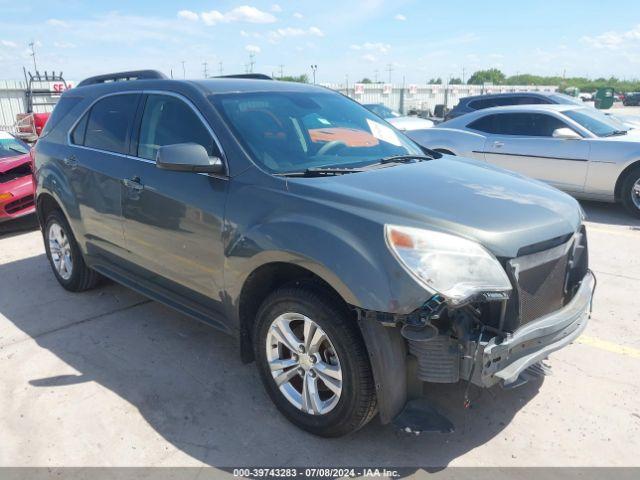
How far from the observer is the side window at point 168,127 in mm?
3385

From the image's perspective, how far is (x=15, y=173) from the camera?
311 inches

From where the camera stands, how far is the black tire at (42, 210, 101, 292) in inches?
192

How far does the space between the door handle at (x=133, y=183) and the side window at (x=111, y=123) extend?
0.29 meters

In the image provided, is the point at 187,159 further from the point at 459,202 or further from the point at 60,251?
the point at 60,251

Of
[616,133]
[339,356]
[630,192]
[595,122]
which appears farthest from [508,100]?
[339,356]

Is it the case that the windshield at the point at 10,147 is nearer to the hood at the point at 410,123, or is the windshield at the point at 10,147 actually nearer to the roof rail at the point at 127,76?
the roof rail at the point at 127,76

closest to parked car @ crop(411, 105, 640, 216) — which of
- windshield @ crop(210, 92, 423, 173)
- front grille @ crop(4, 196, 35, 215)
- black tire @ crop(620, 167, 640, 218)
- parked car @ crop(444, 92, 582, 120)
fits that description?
black tire @ crop(620, 167, 640, 218)

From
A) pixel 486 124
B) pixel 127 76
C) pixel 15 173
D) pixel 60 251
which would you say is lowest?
pixel 60 251

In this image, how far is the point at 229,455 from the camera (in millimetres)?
2797

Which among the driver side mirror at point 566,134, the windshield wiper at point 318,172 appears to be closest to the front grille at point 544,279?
the windshield wiper at point 318,172

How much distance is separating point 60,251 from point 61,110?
1.36 m

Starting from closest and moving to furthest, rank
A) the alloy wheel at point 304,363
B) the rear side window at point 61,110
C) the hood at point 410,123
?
1. the alloy wheel at point 304,363
2. the rear side window at point 61,110
3. the hood at point 410,123

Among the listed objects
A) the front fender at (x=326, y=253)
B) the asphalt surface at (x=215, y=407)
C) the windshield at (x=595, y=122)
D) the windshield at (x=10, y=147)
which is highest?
the windshield at (x=595, y=122)

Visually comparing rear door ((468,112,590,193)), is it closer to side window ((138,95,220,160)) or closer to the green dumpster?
side window ((138,95,220,160))
